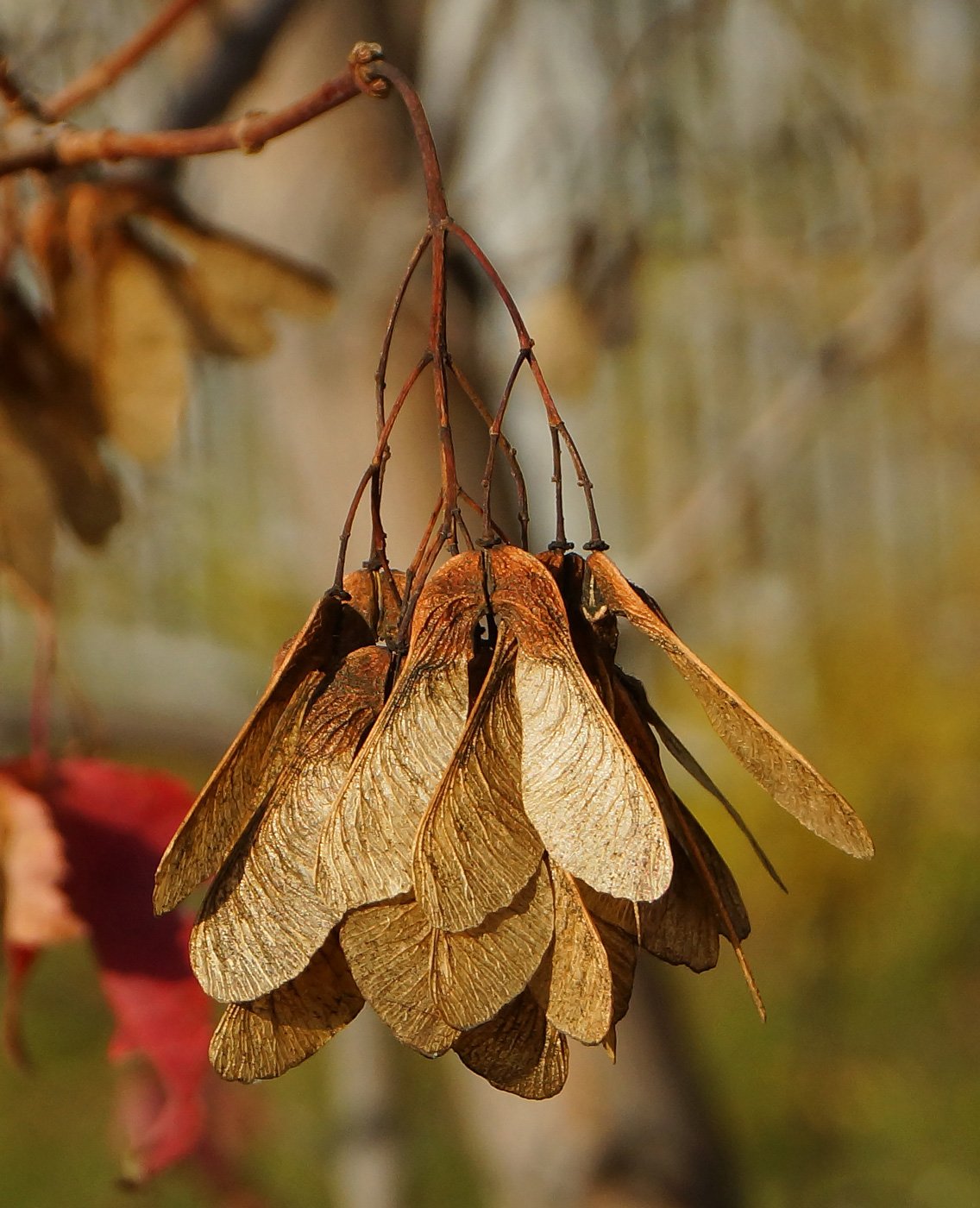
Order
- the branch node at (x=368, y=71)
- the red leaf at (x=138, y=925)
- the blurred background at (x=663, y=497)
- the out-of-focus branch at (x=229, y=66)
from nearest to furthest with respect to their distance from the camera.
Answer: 1. the branch node at (x=368, y=71)
2. the red leaf at (x=138, y=925)
3. the out-of-focus branch at (x=229, y=66)
4. the blurred background at (x=663, y=497)

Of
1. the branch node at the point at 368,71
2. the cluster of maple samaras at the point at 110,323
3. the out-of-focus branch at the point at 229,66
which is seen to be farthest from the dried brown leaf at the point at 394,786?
the out-of-focus branch at the point at 229,66

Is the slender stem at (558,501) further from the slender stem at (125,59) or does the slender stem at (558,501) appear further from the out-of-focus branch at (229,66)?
the out-of-focus branch at (229,66)

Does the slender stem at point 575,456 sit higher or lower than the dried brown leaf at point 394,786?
higher

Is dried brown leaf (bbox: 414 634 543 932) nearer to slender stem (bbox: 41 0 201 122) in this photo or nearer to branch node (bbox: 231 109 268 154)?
branch node (bbox: 231 109 268 154)

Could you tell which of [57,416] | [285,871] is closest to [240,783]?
[285,871]

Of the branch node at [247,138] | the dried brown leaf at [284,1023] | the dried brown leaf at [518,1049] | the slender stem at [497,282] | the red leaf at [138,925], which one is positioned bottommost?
the red leaf at [138,925]

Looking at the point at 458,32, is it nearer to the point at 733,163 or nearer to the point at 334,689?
the point at 733,163

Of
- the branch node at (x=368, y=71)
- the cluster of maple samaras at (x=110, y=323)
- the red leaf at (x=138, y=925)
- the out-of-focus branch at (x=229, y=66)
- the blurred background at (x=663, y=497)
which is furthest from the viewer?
the blurred background at (x=663, y=497)
